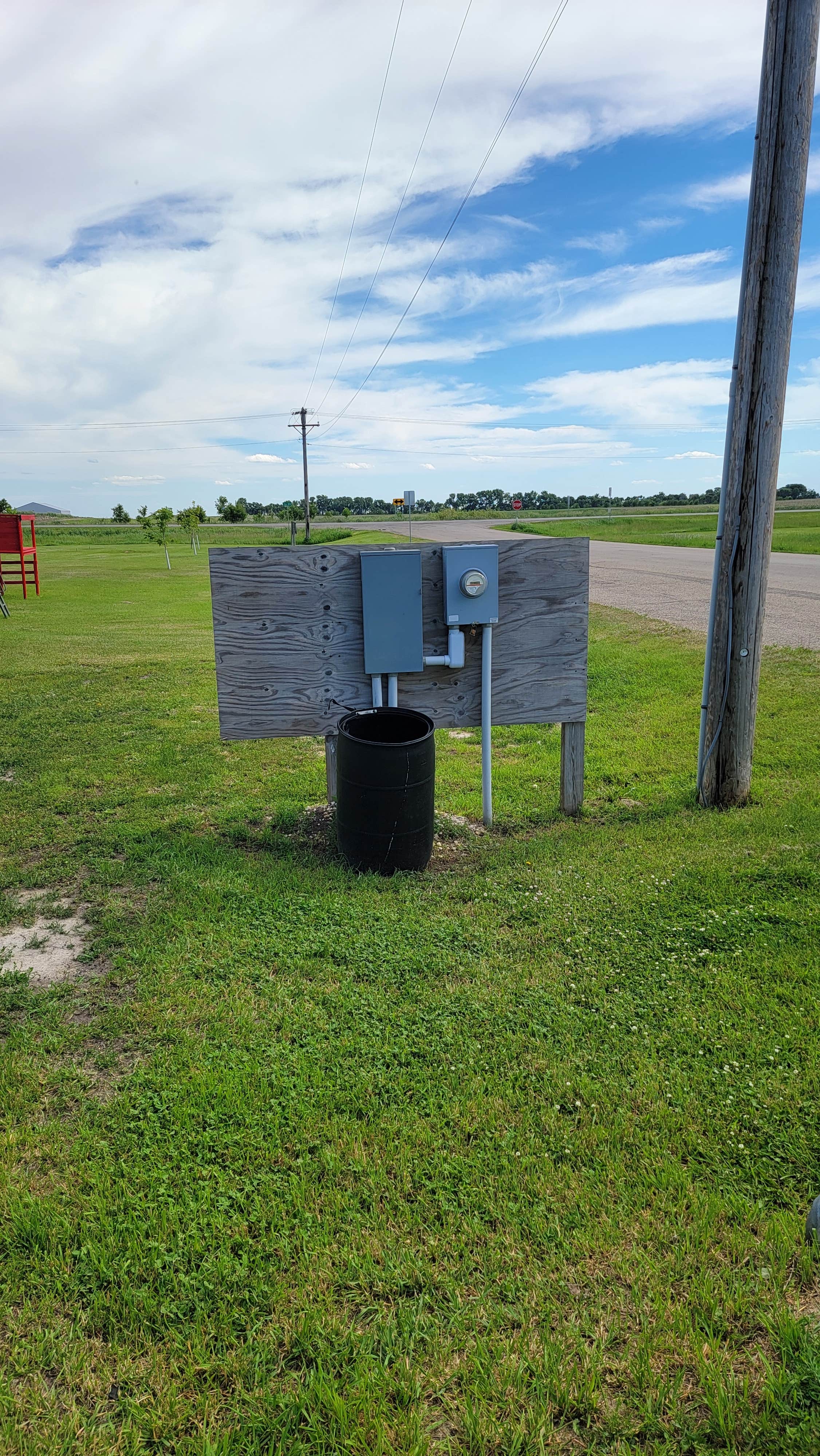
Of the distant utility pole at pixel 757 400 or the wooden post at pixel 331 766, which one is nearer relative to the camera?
the distant utility pole at pixel 757 400

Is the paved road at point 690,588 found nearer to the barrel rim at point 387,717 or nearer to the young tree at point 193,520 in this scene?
the barrel rim at point 387,717

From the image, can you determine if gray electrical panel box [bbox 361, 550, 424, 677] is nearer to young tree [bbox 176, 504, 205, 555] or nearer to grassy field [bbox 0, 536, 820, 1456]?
grassy field [bbox 0, 536, 820, 1456]

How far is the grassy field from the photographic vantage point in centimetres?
171

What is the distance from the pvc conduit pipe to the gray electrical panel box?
41 centimetres

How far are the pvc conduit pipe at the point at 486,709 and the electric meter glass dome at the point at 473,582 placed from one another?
0.28 m

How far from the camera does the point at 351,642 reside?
198 inches

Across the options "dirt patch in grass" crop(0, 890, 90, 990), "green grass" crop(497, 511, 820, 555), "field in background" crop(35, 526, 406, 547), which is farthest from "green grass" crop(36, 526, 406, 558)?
"dirt patch in grass" crop(0, 890, 90, 990)

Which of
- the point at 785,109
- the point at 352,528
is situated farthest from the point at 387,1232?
the point at 352,528

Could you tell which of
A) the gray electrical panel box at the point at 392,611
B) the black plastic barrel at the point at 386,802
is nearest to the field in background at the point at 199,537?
the gray electrical panel box at the point at 392,611

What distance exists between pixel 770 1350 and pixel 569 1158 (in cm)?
66

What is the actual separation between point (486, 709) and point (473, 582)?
83 centimetres

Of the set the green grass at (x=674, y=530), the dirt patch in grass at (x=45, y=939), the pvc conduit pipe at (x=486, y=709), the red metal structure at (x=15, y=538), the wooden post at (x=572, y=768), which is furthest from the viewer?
the green grass at (x=674, y=530)

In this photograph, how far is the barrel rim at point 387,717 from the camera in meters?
4.23

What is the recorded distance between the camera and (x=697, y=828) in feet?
15.9
